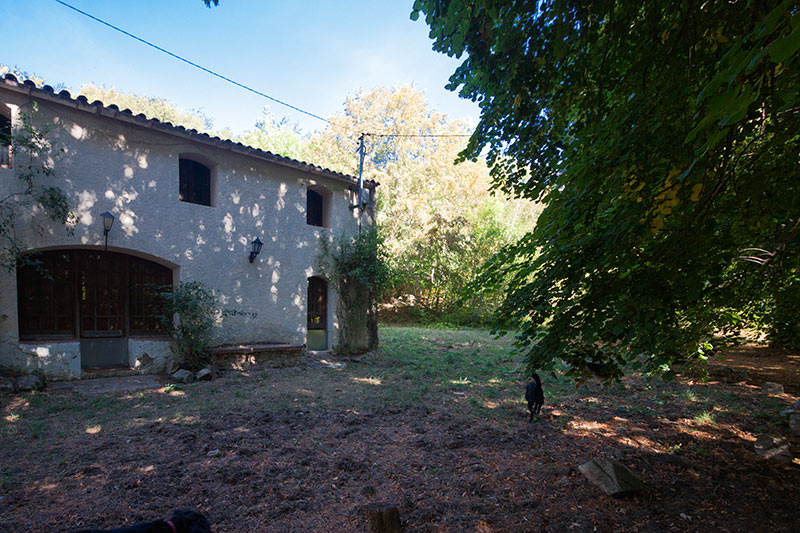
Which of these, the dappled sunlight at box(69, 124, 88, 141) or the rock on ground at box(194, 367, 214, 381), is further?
the rock on ground at box(194, 367, 214, 381)

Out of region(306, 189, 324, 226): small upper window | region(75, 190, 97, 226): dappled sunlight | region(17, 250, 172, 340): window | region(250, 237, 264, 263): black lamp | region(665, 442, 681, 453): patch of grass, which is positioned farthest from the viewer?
region(306, 189, 324, 226): small upper window

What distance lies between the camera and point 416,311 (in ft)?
71.9

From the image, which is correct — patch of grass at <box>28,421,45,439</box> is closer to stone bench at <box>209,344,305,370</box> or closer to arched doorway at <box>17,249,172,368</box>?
arched doorway at <box>17,249,172,368</box>

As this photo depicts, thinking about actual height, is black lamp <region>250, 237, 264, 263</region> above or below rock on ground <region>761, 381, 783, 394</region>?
above

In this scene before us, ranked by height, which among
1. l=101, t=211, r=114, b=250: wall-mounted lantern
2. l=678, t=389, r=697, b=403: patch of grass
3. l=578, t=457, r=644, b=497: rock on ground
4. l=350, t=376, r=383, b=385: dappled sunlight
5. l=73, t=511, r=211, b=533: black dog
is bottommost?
l=350, t=376, r=383, b=385: dappled sunlight

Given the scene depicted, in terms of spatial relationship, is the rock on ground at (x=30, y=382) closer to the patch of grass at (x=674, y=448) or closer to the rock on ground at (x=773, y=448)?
the patch of grass at (x=674, y=448)

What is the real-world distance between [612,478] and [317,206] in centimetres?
920

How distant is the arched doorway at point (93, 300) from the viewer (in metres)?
7.00

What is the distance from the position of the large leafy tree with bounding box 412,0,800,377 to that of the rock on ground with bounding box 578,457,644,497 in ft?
3.52

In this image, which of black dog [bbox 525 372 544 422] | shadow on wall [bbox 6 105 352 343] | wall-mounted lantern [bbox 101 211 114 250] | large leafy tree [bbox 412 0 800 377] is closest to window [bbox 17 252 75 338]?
Answer: shadow on wall [bbox 6 105 352 343]

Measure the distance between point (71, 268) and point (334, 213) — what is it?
5789mm

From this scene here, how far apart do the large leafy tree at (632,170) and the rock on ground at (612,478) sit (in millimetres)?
1072

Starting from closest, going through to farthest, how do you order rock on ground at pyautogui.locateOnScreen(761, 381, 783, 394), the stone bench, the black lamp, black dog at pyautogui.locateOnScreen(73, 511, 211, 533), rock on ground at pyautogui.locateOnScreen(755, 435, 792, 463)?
black dog at pyautogui.locateOnScreen(73, 511, 211, 533), rock on ground at pyautogui.locateOnScreen(755, 435, 792, 463), rock on ground at pyautogui.locateOnScreen(761, 381, 783, 394), the stone bench, the black lamp

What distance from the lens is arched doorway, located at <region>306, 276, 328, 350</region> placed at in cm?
1061
